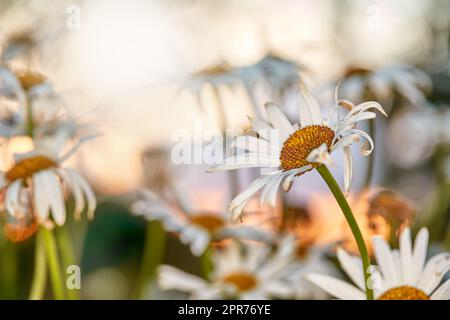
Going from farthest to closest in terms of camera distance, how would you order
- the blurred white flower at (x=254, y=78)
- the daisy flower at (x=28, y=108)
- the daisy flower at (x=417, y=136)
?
the daisy flower at (x=417, y=136) → the blurred white flower at (x=254, y=78) → the daisy flower at (x=28, y=108)

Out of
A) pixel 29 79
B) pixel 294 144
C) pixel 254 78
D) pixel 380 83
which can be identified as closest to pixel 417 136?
pixel 380 83

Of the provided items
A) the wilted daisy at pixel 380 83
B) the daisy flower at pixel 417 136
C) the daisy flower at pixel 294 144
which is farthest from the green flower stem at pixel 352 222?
the daisy flower at pixel 417 136

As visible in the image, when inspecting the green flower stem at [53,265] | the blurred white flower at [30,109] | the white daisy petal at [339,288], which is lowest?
the white daisy petal at [339,288]

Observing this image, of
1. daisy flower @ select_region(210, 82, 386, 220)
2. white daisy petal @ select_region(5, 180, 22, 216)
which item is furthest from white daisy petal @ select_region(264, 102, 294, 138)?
white daisy petal @ select_region(5, 180, 22, 216)

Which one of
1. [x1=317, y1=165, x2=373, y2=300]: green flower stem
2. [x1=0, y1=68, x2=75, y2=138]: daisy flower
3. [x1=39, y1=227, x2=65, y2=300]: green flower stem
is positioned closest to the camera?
[x1=317, y1=165, x2=373, y2=300]: green flower stem

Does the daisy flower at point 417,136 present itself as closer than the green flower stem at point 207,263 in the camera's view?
No

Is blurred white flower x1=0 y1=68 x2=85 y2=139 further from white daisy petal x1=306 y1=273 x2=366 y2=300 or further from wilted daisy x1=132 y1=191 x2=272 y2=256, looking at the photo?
white daisy petal x1=306 y1=273 x2=366 y2=300

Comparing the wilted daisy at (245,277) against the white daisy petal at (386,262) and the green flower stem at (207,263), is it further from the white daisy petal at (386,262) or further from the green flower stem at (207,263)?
the white daisy petal at (386,262)
